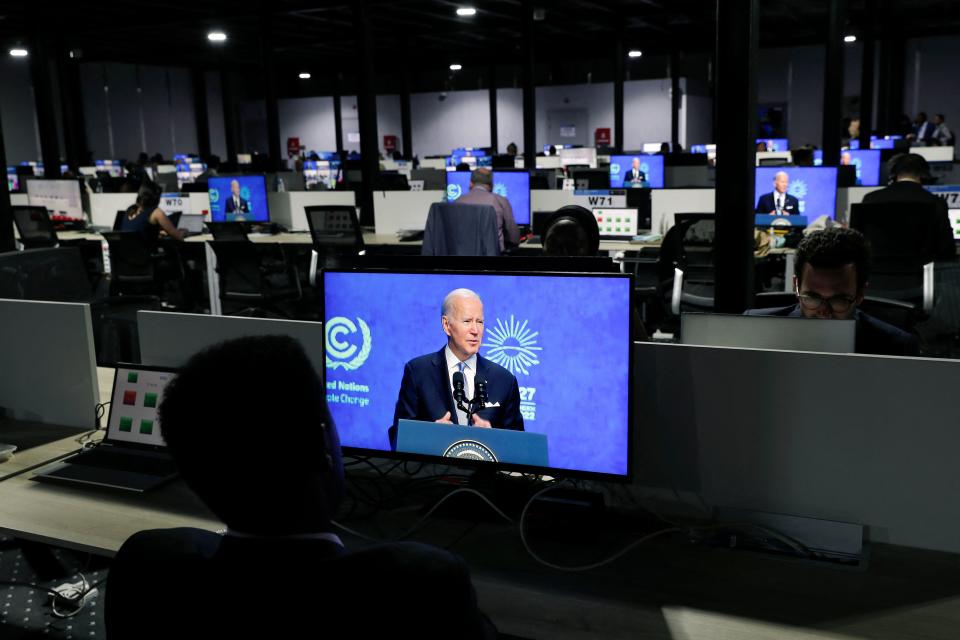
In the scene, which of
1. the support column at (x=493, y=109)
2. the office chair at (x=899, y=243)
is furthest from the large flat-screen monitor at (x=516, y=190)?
the support column at (x=493, y=109)

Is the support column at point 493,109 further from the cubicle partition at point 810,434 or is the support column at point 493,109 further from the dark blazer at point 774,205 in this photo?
the cubicle partition at point 810,434

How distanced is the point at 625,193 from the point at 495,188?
1.22m

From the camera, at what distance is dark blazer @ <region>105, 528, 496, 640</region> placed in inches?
35.9

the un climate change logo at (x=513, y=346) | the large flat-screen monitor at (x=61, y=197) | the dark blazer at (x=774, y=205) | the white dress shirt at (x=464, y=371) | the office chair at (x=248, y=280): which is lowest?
the office chair at (x=248, y=280)

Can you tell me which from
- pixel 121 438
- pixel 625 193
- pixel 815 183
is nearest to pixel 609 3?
pixel 625 193

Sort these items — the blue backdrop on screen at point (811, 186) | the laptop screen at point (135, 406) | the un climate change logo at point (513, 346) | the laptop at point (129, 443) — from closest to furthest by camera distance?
the un climate change logo at point (513, 346) → the laptop at point (129, 443) → the laptop screen at point (135, 406) → the blue backdrop on screen at point (811, 186)

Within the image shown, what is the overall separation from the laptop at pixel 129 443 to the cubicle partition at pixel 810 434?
116cm

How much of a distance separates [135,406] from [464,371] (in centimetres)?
97

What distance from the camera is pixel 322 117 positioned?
84.0ft

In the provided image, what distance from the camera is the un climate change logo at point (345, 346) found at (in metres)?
1.76

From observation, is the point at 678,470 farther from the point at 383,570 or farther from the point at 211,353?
the point at 211,353

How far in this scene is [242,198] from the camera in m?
8.24

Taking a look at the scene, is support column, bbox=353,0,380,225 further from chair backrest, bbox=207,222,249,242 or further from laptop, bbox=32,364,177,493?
laptop, bbox=32,364,177,493

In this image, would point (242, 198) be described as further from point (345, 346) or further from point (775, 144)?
point (775, 144)
